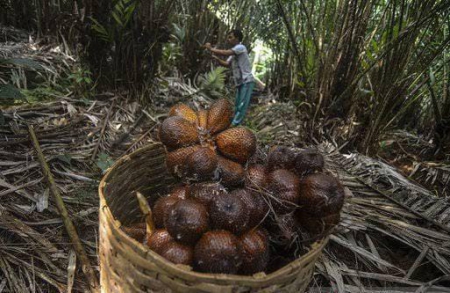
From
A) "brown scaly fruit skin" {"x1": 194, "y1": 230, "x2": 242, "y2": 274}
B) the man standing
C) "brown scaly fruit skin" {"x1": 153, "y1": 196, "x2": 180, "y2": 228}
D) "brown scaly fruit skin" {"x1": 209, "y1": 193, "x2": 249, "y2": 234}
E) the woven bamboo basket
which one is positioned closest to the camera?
the woven bamboo basket

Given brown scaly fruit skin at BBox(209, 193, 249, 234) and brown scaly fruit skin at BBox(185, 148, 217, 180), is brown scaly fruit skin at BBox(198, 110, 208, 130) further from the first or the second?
brown scaly fruit skin at BBox(209, 193, 249, 234)

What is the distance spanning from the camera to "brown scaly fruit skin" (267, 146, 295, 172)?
1408 mm

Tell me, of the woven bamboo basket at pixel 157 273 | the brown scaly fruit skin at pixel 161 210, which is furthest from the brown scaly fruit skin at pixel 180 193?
the woven bamboo basket at pixel 157 273

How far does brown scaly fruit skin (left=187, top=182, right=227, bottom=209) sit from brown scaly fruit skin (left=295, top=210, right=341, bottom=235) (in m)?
0.33

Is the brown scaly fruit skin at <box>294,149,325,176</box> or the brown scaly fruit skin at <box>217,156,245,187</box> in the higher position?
the brown scaly fruit skin at <box>294,149,325,176</box>

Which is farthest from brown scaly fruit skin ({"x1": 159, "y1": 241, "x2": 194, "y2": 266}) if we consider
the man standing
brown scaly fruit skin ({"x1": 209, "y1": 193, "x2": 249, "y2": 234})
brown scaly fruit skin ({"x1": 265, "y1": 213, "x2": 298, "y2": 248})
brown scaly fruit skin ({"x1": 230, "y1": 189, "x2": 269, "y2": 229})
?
the man standing

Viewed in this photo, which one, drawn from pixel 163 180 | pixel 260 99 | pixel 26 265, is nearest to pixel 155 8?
pixel 163 180

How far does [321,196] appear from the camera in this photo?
120cm

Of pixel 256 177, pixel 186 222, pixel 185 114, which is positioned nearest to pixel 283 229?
pixel 256 177

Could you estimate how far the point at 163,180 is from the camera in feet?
5.98

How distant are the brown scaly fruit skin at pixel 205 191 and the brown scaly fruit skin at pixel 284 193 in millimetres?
186

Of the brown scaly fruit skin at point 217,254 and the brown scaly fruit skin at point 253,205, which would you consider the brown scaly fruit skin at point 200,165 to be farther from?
the brown scaly fruit skin at point 217,254

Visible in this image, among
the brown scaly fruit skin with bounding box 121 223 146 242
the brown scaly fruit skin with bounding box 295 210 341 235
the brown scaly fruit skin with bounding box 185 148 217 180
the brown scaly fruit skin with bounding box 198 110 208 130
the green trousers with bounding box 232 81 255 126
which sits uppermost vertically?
the brown scaly fruit skin with bounding box 198 110 208 130

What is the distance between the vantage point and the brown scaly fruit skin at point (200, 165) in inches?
50.3
